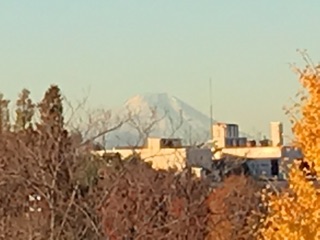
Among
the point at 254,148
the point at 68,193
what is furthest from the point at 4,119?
the point at 254,148

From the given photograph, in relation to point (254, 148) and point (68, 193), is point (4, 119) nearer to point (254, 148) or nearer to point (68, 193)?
point (68, 193)

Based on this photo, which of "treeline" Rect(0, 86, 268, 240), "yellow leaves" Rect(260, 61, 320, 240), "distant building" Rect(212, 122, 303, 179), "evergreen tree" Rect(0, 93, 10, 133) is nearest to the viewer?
"yellow leaves" Rect(260, 61, 320, 240)

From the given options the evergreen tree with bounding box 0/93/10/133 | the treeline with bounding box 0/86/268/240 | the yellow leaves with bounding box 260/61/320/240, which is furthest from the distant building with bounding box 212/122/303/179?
the yellow leaves with bounding box 260/61/320/240

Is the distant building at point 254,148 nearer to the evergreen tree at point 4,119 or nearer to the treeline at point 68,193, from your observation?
the evergreen tree at point 4,119

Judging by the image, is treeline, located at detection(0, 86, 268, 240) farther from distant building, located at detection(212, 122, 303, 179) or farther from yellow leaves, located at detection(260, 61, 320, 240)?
distant building, located at detection(212, 122, 303, 179)

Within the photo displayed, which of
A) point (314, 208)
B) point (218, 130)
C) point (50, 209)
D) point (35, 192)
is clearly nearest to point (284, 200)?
point (314, 208)

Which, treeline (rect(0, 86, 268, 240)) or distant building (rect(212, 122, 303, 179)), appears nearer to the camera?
treeline (rect(0, 86, 268, 240))

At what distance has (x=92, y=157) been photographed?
1888cm

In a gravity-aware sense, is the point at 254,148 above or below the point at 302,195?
above

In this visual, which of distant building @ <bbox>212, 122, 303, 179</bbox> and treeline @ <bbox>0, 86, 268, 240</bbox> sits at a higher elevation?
distant building @ <bbox>212, 122, 303, 179</bbox>

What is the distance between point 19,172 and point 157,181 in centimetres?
858

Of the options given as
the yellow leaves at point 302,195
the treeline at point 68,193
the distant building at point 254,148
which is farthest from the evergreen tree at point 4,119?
the distant building at point 254,148

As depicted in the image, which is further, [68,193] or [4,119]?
[4,119]

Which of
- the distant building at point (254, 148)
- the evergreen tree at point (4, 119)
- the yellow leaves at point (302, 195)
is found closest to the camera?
the yellow leaves at point (302, 195)
